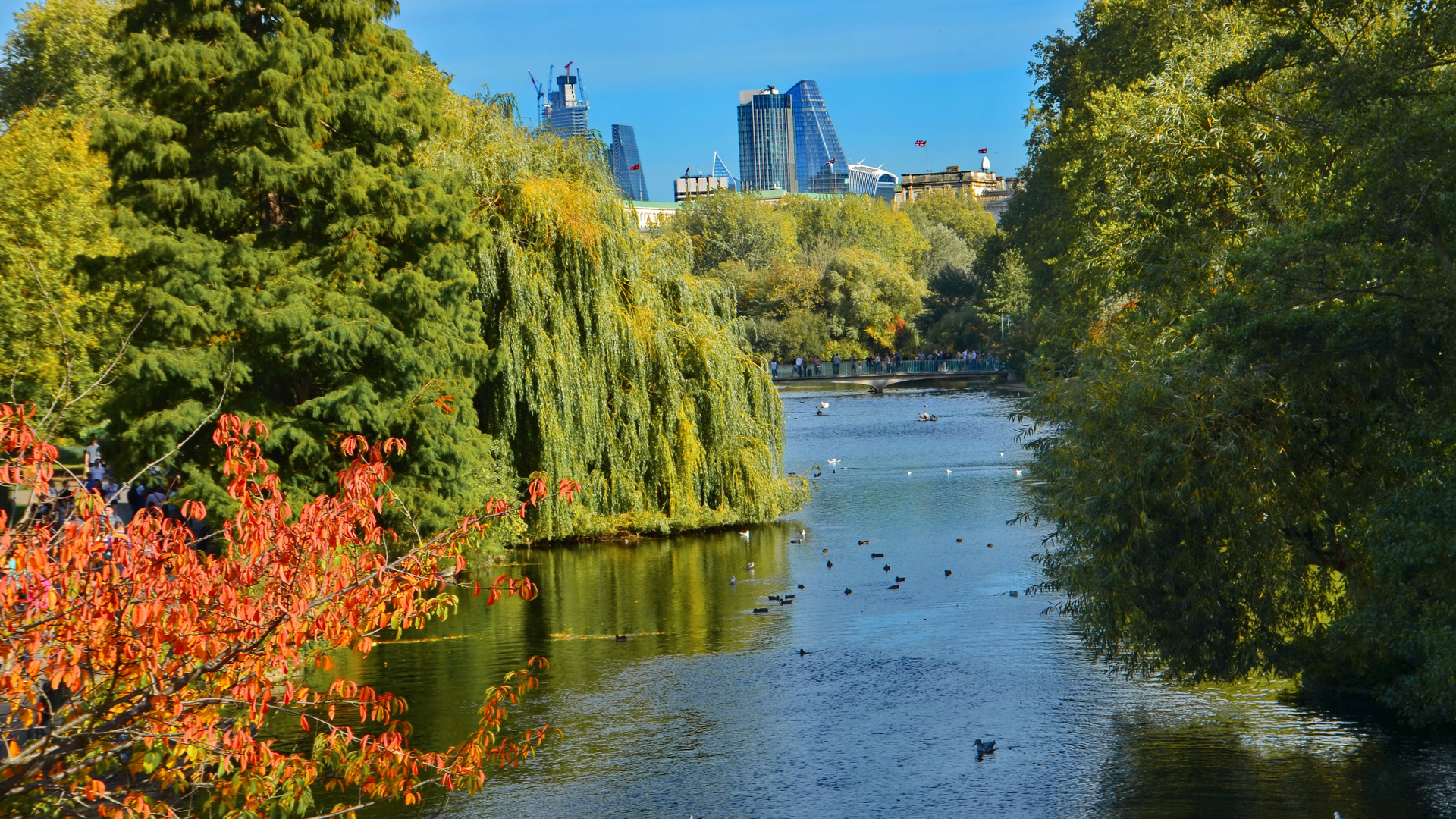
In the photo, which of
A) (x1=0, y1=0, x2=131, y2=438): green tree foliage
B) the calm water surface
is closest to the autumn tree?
the calm water surface

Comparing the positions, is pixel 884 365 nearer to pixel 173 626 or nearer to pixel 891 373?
pixel 891 373

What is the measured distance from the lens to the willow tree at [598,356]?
92.4 feet

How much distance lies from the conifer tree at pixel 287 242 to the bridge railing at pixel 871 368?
74619 mm

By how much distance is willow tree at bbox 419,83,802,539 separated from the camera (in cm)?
2817

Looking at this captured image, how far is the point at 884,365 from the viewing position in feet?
326

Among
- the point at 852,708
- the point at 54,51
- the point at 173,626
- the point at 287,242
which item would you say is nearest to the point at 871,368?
the point at 54,51

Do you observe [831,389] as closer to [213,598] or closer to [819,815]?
[819,815]

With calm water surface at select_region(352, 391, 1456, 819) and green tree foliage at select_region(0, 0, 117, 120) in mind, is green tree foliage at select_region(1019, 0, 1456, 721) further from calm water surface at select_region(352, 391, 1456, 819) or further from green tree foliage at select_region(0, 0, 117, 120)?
green tree foliage at select_region(0, 0, 117, 120)

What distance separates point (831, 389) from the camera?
3600 inches

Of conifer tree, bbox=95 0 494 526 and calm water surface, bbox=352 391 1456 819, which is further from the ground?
conifer tree, bbox=95 0 494 526

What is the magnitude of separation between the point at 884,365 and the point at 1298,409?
84.4 metres

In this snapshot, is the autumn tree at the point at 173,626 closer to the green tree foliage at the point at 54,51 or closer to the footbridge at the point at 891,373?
the green tree foliage at the point at 54,51

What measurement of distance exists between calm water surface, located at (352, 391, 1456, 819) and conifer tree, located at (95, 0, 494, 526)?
4260 mm

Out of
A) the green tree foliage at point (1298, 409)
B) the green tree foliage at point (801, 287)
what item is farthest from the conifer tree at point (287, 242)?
the green tree foliage at point (801, 287)
